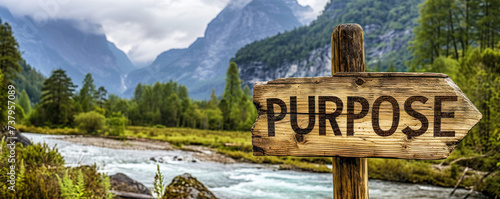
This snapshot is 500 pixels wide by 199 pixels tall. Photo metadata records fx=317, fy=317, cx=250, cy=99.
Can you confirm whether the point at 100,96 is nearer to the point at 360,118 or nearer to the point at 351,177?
the point at 351,177

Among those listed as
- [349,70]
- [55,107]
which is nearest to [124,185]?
[349,70]

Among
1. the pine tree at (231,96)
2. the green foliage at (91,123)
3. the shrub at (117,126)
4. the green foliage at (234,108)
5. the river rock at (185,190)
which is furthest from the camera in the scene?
the pine tree at (231,96)

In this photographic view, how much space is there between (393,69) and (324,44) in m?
111

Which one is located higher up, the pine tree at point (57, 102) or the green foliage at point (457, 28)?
the green foliage at point (457, 28)

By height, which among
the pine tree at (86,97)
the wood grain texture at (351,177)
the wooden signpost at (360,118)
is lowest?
the wood grain texture at (351,177)

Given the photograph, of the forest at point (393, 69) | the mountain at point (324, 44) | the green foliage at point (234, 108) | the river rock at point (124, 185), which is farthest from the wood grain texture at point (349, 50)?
the mountain at point (324, 44)

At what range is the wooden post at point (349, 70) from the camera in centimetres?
190

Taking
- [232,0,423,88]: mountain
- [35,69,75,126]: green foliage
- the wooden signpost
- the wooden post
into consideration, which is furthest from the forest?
[232,0,423,88]: mountain

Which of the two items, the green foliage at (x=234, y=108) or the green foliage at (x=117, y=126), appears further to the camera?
the green foliage at (x=234, y=108)

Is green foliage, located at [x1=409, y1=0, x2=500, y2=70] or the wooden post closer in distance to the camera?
the wooden post

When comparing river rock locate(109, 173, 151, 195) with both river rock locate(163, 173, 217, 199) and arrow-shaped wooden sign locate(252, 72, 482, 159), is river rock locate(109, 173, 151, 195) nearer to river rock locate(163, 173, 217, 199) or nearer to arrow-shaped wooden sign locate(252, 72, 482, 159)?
river rock locate(163, 173, 217, 199)

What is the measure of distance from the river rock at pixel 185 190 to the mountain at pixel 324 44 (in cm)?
12816

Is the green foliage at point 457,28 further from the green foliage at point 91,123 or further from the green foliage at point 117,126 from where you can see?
the green foliage at point 91,123

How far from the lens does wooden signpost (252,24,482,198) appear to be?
1.75 meters
